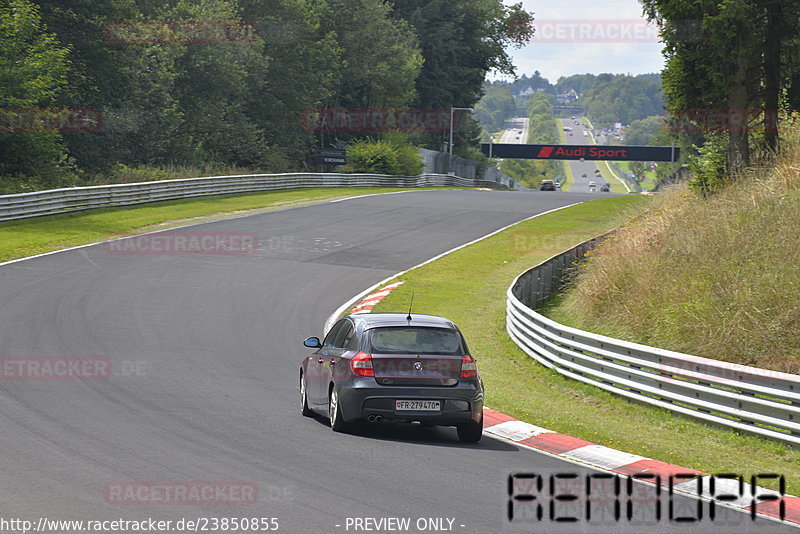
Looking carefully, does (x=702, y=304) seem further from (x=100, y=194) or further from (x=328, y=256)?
(x=100, y=194)

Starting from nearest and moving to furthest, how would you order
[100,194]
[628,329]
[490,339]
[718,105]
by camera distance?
[628,329]
[490,339]
[718,105]
[100,194]

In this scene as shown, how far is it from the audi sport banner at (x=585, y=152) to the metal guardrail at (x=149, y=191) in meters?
53.1

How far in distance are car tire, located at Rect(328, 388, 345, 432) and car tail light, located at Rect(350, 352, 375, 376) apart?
1.39ft

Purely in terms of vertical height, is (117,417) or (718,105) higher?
(718,105)

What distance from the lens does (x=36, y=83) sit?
131ft

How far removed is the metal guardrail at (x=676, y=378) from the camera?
494 inches

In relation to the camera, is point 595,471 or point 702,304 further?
point 702,304

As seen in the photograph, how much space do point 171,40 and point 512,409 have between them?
5022cm

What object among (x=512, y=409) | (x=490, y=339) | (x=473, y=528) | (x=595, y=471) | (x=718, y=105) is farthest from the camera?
(x=718, y=105)

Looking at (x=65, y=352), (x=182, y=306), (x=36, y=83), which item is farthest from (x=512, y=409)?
(x=36, y=83)
